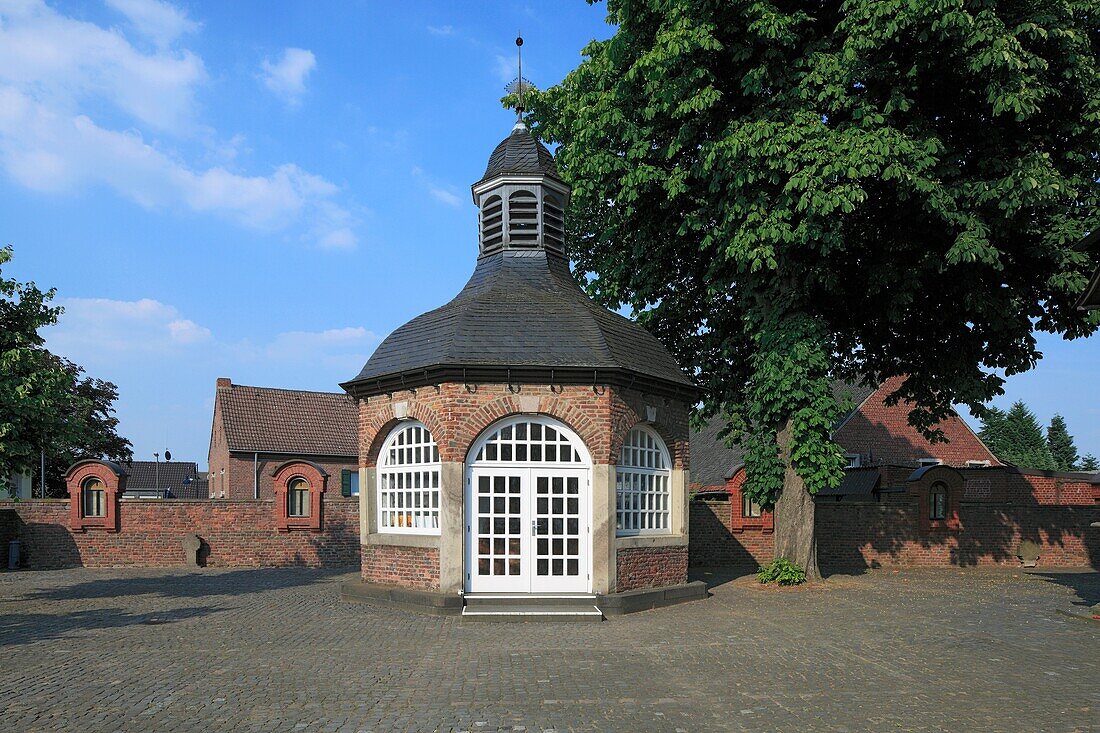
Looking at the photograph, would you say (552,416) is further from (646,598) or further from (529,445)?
(646,598)

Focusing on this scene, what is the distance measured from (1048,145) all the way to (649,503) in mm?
10247

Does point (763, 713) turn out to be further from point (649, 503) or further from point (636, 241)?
point (636, 241)

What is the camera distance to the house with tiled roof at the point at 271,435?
142ft

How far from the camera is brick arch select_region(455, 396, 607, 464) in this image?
45.8 feet

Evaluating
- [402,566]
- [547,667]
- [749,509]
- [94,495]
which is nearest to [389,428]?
[402,566]

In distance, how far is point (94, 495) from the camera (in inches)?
870

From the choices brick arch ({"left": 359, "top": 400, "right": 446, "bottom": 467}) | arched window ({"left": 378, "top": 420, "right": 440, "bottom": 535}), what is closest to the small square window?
arched window ({"left": 378, "top": 420, "right": 440, "bottom": 535})

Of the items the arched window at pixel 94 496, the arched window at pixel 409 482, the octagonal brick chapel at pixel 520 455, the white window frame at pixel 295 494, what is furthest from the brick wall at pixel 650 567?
the arched window at pixel 94 496

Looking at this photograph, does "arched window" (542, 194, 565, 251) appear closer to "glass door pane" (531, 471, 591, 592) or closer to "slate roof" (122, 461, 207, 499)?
"glass door pane" (531, 471, 591, 592)

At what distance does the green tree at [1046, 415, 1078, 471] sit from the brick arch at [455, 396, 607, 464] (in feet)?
244

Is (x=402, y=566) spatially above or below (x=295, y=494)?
below

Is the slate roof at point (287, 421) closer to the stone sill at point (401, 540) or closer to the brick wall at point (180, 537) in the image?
the brick wall at point (180, 537)

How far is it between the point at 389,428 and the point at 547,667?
7.00 metres

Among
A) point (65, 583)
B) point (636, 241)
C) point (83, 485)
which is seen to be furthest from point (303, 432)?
point (636, 241)
